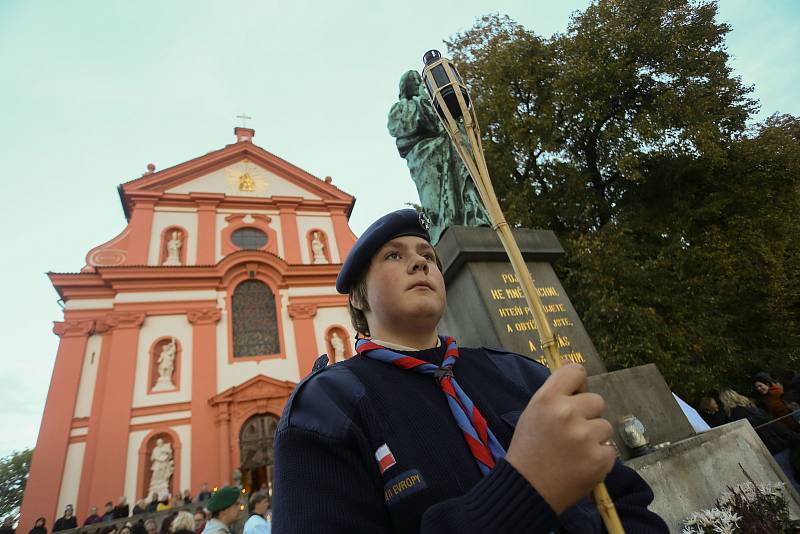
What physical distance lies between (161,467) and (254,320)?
17.9ft

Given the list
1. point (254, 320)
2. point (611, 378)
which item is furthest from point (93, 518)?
point (611, 378)

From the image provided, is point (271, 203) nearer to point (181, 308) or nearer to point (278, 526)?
point (181, 308)

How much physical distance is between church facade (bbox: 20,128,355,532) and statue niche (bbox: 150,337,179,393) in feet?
0.11

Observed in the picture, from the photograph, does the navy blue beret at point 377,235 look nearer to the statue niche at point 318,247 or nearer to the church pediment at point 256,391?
the church pediment at point 256,391

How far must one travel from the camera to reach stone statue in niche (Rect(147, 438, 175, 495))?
11492 millimetres

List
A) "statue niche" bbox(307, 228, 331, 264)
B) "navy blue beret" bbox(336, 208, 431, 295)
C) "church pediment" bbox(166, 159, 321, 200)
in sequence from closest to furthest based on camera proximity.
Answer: "navy blue beret" bbox(336, 208, 431, 295)
"statue niche" bbox(307, 228, 331, 264)
"church pediment" bbox(166, 159, 321, 200)

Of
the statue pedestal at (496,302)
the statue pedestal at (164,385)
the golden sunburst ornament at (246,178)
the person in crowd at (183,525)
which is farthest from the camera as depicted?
the golden sunburst ornament at (246,178)

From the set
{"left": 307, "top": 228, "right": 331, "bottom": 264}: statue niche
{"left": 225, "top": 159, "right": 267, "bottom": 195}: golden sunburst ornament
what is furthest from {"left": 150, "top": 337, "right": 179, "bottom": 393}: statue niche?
{"left": 225, "top": 159, "right": 267, "bottom": 195}: golden sunburst ornament

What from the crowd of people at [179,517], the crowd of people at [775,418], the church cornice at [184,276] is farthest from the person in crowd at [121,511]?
the crowd of people at [775,418]

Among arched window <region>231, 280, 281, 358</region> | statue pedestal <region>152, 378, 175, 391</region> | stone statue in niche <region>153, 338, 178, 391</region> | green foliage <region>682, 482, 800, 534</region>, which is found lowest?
green foliage <region>682, 482, 800, 534</region>

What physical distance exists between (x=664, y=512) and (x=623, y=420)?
26.3 inches

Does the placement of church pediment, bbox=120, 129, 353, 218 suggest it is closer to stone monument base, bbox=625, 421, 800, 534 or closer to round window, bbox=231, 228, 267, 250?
round window, bbox=231, 228, 267, 250

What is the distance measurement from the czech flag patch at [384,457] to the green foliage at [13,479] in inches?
1966

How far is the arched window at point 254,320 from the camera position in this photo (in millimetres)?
15000
